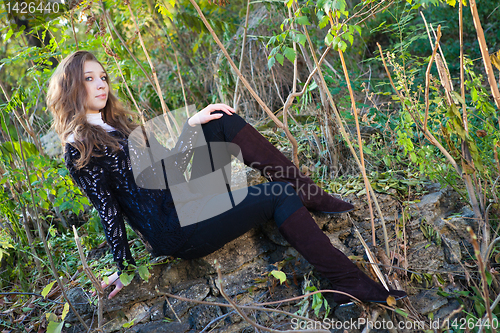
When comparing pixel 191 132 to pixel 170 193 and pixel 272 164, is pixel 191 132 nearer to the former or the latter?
pixel 170 193

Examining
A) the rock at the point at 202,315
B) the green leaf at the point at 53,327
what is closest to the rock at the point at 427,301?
the rock at the point at 202,315

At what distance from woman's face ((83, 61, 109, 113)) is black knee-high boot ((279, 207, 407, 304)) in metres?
1.07

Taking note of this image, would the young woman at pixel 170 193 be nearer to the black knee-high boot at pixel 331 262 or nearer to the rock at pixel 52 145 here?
the black knee-high boot at pixel 331 262

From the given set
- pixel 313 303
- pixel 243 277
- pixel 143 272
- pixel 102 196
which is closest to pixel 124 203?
pixel 102 196

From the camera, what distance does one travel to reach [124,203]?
1729 mm

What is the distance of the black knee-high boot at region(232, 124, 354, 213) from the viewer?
179 cm

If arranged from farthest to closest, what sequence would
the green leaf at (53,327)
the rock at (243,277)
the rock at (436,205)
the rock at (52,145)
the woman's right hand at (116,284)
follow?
1. the rock at (52,145)
2. the rock at (436,205)
3. the rock at (243,277)
4. the woman's right hand at (116,284)
5. the green leaf at (53,327)

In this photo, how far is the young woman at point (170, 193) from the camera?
162 centimetres

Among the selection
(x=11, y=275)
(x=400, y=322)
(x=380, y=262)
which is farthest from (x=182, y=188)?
(x=11, y=275)

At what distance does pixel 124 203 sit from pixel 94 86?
592mm

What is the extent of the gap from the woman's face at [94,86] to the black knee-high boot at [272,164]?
0.68 metres

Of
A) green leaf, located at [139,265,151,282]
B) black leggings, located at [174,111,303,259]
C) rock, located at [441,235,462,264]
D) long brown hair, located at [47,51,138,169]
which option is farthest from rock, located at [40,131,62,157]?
rock, located at [441,235,462,264]

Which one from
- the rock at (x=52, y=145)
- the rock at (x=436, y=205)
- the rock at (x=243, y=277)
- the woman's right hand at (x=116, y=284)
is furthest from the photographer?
the rock at (x=52, y=145)

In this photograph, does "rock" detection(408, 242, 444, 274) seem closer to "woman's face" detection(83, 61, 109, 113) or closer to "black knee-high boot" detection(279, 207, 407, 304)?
"black knee-high boot" detection(279, 207, 407, 304)
